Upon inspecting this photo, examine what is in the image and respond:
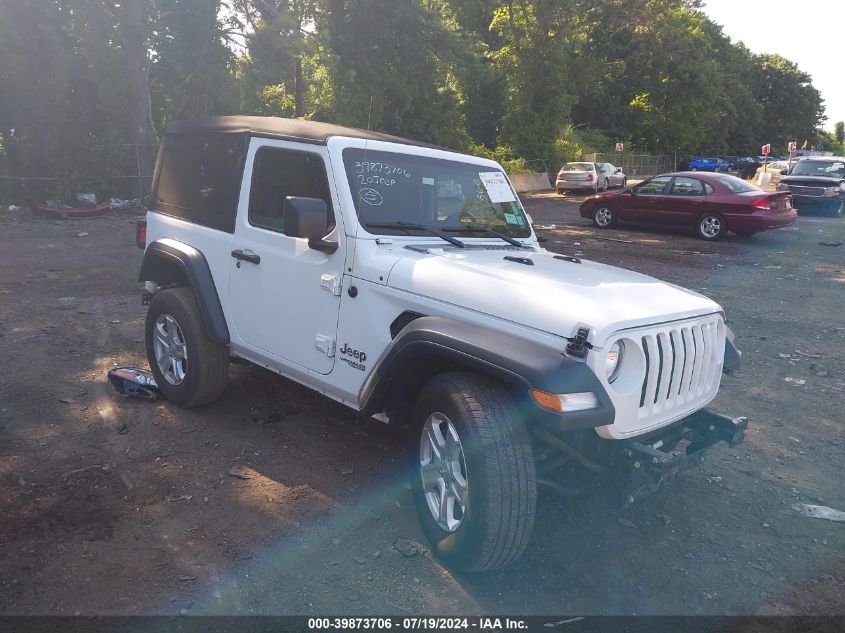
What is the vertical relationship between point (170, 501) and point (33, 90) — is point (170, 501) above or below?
below

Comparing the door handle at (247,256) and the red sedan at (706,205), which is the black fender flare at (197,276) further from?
the red sedan at (706,205)

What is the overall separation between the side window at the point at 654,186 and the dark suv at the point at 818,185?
638 cm

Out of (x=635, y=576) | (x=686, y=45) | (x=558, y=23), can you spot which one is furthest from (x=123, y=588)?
(x=686, y=45)

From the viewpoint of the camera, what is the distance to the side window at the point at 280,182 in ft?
13.3

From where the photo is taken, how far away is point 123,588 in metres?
3.07

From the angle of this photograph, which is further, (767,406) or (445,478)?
(767,406)

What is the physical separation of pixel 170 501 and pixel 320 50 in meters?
21.4

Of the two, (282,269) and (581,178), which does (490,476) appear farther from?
(581,178)

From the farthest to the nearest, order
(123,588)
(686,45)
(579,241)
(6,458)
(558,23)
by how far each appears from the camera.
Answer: (686,45)
(558,23)
(579,241)
(6,458)
(123,588)

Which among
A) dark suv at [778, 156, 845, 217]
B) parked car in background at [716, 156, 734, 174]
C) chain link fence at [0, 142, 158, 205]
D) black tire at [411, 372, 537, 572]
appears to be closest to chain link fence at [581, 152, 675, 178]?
parked car in background at [716, 156, 734, 174]

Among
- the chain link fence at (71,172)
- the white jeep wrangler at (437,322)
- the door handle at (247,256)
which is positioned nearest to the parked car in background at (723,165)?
the chain link fence at (71,172)

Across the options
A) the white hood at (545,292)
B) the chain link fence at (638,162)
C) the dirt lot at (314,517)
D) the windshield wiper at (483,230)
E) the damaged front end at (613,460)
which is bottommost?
the dirt lot at (314,517)

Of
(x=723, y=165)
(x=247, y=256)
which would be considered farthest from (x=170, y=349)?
(x=723, y=165)

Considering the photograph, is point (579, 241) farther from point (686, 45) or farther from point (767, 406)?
point (686, 45)
